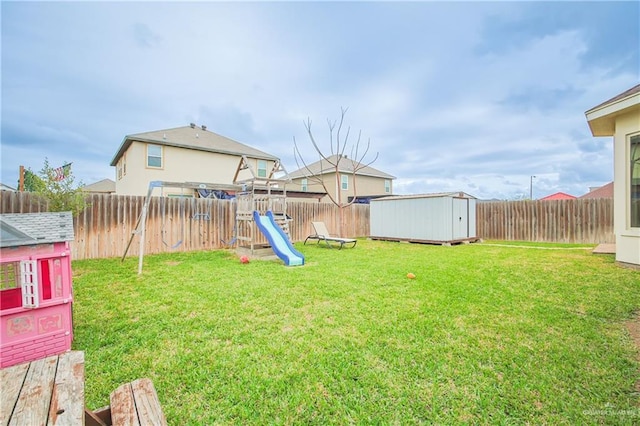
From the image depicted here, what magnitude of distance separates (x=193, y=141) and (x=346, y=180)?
12.3 metres

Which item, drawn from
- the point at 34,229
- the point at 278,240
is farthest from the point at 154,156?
the point at 34,229

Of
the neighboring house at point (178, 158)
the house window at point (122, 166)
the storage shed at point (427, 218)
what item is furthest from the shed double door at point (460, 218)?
the house window at point (122, 166)

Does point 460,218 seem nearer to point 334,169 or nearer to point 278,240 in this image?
point 278,240

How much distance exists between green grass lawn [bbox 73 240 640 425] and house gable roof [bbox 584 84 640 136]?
3333 mm

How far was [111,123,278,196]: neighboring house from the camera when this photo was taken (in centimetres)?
1401

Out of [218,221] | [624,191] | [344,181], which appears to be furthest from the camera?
[344,181]

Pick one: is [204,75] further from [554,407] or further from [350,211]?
[554,407]

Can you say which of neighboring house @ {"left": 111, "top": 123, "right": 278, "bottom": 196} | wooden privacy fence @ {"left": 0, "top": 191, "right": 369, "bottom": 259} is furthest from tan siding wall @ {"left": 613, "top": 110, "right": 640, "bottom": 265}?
neighboring house @ {"left": 111, "top": 123, "right": 278, "bottom": 196}

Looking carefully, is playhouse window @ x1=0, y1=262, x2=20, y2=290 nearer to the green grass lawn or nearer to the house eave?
the green grass lawn

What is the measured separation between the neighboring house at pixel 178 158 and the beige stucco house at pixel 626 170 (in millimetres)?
15058

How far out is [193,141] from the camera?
15672mm

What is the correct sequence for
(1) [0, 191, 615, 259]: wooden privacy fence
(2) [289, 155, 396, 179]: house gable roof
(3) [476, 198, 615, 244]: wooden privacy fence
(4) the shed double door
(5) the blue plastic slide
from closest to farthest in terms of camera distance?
(5) the blue plastic slide → (1) [0, 191, 615, 259]: wooden privacy fence → (3) [476, 198, 615, 244]: wooden privacy fence → (4) the shed double door → (2) [289, 155, 396, 179]: house gable roof

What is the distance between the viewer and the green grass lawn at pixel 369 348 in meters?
1.88

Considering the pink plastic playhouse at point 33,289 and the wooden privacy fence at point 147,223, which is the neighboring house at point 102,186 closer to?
the wooden privacy fence at point 147,223
